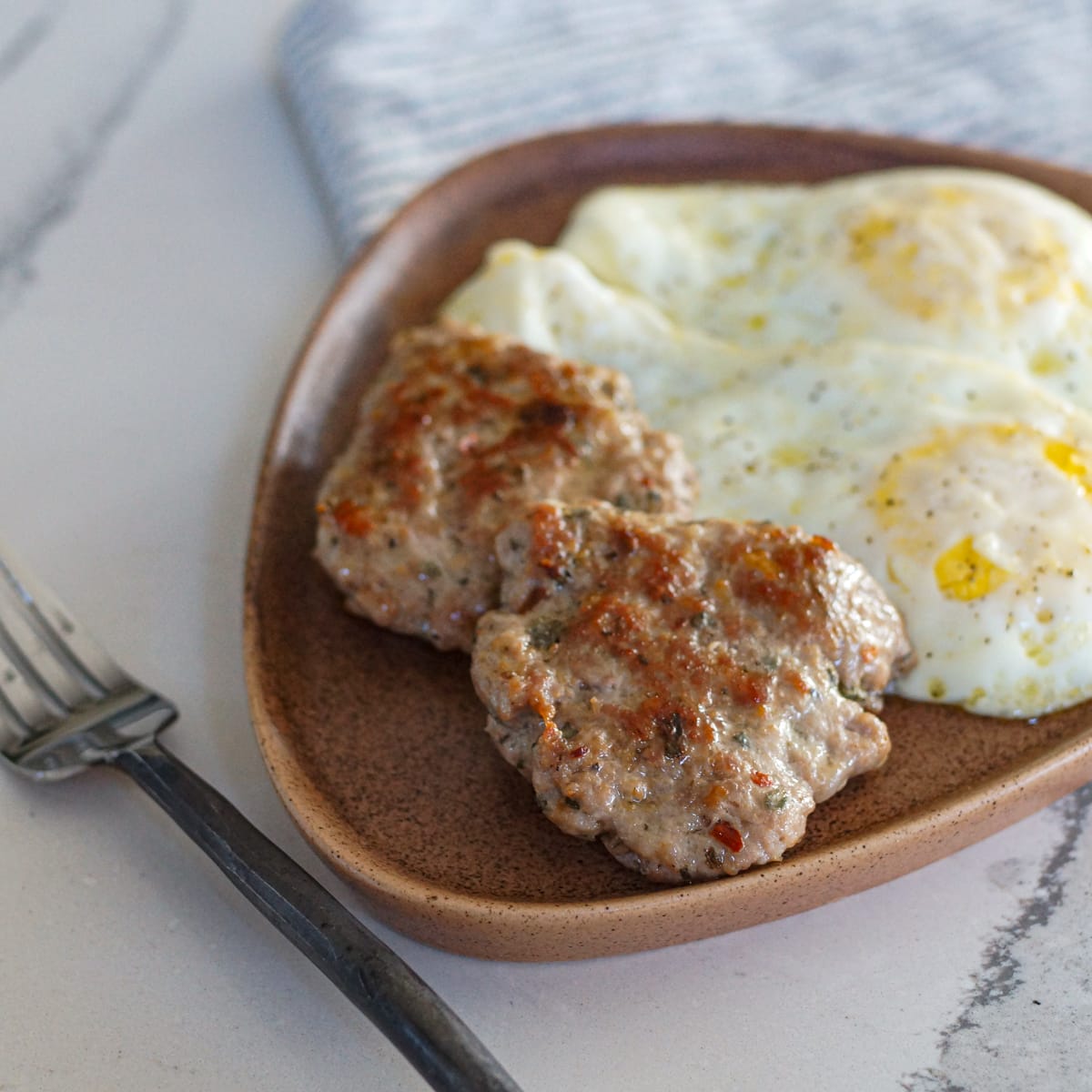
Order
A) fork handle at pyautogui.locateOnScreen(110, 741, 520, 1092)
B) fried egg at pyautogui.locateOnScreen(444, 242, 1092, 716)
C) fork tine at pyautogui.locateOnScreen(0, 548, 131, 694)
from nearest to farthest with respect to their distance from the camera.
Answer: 1. fork handle at pyautogui.locateOnScreen(110, 741, 520, 1092)
2. fried egg at pyautogui.locateOnScreen(444, 242, 1092, 716)
3. fork tine at pyautogui.locateOnScreen(0, 548, 131, 694)

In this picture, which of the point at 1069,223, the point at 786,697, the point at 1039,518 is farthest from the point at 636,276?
the point at 786,697

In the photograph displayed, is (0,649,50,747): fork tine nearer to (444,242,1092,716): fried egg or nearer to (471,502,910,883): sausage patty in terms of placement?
(471,502,910,883): sausage patty

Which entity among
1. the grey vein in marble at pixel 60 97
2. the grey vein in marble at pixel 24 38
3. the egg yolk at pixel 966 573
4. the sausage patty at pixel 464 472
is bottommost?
the egg yolk at pixel 966 573

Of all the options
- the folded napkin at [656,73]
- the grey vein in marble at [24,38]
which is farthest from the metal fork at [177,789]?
the grey vein in marble at [24,38]

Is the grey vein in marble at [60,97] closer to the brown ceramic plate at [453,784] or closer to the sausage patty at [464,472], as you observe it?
the brown ceramic plate at [453,784]

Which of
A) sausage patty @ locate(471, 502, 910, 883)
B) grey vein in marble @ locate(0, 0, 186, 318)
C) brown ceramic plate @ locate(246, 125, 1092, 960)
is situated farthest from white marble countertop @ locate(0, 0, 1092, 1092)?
grey vein in marble @ locate(0, 0, 186, 318)

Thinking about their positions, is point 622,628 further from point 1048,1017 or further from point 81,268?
point 81,268
